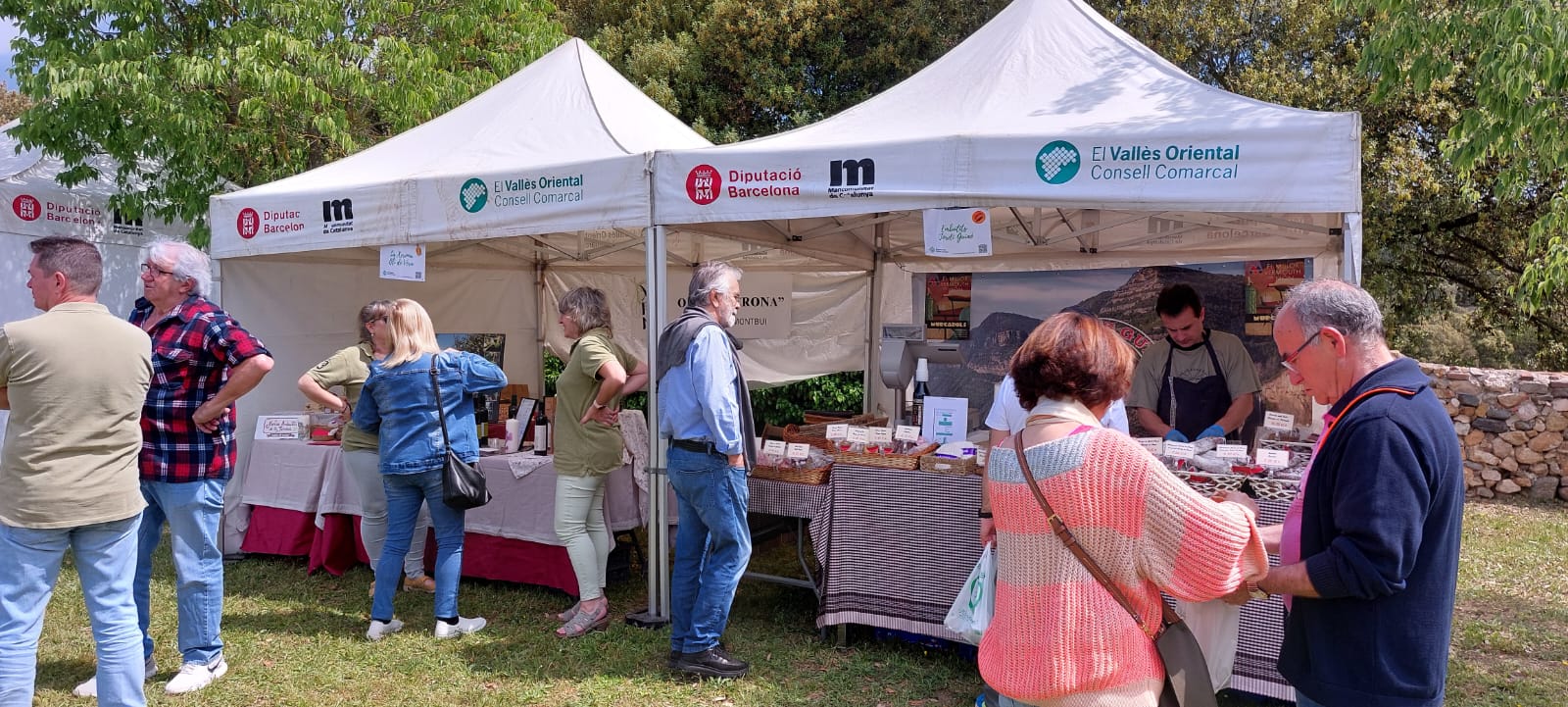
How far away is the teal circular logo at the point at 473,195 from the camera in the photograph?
4566 mm

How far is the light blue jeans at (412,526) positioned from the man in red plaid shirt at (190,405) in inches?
28.3

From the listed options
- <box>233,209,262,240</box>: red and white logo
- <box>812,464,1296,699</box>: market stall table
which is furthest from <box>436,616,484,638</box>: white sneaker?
<box>233,209,262,240</box>: red and white logo

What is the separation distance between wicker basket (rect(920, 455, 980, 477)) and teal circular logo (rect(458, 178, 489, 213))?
2342mm

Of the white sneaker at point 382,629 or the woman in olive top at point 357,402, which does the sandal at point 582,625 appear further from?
the woman in olive top at point 357,402

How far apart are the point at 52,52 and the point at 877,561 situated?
6.37m

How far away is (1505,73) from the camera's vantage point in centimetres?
406

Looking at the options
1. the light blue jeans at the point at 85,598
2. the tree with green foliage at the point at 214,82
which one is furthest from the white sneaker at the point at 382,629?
the tree with green foliage at the point at 214,82

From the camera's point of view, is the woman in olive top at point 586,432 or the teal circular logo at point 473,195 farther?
the teal circular logo at point 473,195

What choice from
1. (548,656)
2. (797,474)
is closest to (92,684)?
(548,656)

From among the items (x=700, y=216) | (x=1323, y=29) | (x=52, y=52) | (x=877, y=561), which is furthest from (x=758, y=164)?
(x=1323, y=29)

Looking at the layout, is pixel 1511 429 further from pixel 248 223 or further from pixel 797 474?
pixel 248 223

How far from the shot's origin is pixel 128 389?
111 inches

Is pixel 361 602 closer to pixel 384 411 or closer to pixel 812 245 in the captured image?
pixel 384 411

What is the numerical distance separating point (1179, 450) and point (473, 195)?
3235mm
